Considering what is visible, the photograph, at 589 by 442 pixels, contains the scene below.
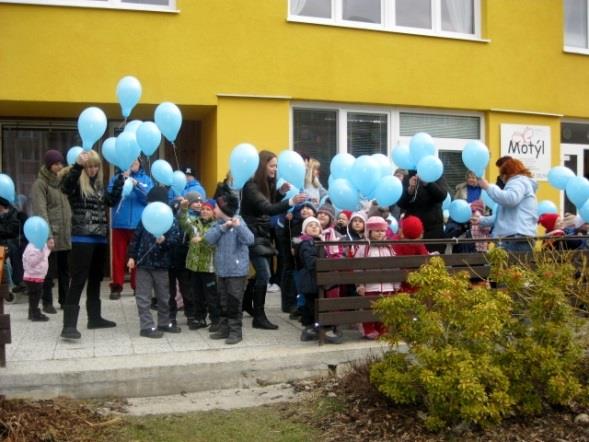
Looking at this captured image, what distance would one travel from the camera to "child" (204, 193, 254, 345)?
21.6 ft

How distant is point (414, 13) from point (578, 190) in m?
4.64

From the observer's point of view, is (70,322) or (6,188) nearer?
(70,322)

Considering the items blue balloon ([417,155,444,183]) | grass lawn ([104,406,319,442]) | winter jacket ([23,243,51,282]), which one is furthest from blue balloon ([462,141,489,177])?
winter jacket ([23,243,51,282])

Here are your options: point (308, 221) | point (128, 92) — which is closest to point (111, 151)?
point (128, 92)

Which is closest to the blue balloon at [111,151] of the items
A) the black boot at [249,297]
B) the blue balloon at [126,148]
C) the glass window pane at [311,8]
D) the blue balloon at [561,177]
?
the blue balloon at [126,148]

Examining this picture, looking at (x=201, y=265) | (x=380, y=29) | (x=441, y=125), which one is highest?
(x=380, y=29)

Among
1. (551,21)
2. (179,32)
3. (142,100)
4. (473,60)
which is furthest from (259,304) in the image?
(551,21)

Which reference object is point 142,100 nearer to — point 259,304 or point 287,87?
point 287,87

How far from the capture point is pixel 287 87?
1002cm

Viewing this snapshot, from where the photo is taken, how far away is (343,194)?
7.02 m

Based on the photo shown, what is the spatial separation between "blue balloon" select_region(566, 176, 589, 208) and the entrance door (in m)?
4.50

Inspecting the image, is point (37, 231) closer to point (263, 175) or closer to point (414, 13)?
point (263, 175)

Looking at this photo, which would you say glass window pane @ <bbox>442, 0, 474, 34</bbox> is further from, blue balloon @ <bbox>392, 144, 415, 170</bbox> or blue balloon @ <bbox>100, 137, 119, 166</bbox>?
blue balloon @ <bbox>100, 137, 119, 166</bbox>

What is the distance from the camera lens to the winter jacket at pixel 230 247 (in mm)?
6594
